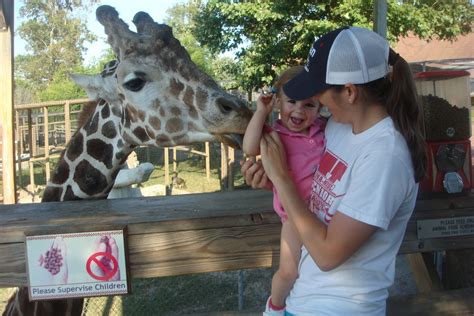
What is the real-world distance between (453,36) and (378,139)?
36.0 feet

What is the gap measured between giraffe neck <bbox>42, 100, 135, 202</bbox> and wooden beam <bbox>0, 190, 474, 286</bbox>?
88cm

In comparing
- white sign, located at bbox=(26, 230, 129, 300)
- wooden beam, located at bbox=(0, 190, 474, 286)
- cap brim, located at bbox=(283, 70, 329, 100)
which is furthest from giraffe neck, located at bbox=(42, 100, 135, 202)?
cap brim, located at bbox=(283, 70, 329, 100)

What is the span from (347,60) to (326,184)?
454 mm

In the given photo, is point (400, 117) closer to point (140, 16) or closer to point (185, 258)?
point (185, 258)

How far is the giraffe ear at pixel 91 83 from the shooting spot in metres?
3.02

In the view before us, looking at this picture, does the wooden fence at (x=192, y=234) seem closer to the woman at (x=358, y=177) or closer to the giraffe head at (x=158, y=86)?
the woman at (x=358, y=177)

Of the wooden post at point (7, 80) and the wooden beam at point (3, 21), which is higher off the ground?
the wooden beam at point (3, 21)

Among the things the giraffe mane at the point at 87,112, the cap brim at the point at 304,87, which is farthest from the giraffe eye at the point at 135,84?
the cap brim at the point at 304,87

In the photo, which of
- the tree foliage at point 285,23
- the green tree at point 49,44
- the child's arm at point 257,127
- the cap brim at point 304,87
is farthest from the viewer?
the green tree at point 49,44

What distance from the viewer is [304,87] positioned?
5.38ft

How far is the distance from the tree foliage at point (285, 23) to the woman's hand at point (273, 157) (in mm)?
7513

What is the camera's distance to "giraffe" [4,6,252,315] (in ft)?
9.00

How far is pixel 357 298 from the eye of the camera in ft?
5.25

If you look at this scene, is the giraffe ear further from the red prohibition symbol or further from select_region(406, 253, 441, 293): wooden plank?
select_region(406, 253, 441, 293): wooden plank
